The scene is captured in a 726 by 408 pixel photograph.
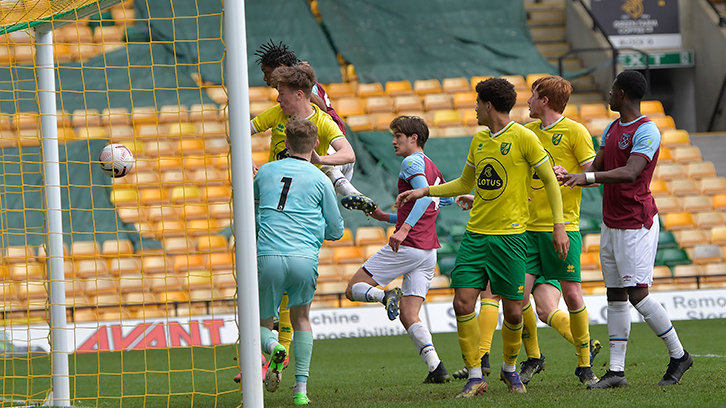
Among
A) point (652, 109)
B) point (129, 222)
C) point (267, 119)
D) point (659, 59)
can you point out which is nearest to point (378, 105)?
point (129, 222)

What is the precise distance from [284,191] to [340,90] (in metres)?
11.5

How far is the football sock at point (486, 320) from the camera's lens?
5.16 m

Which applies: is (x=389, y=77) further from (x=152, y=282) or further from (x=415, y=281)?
(x=415, y=281)

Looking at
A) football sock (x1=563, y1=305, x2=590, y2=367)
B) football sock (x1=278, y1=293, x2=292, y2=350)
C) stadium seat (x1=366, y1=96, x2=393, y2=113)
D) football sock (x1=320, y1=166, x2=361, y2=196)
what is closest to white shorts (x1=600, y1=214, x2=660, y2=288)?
football sock (x1=563, y1=305, x2=590, y2=367)

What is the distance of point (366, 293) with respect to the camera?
5801 millimetres

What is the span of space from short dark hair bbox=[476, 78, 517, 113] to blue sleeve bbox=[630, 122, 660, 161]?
0.78 meters

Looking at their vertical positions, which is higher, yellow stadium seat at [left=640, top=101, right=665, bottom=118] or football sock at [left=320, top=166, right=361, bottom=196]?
yellow stadium seat at [left=640, top=101, right=665, bottom=118]

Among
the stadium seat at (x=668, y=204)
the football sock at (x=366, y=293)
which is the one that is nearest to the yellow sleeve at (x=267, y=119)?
the football sock at (x=366, y=293)

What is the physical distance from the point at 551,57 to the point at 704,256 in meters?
6.95

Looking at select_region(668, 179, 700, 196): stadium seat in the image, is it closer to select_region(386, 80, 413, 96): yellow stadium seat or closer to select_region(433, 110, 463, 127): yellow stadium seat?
select_region(433, 110, 463, 127): yellow stadium seat

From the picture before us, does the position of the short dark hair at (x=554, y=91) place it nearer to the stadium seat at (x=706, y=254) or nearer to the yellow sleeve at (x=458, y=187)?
the yellow sleeve at (x=458, y=187)

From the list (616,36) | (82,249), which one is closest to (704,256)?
(616,36)

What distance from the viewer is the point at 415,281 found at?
243 inches

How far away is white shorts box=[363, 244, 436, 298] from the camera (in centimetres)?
613
